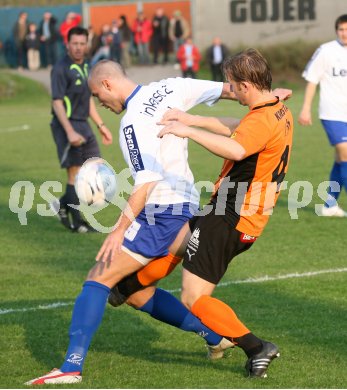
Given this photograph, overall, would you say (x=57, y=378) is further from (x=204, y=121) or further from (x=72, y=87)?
(x=72, y=87)

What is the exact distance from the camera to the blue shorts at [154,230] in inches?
247

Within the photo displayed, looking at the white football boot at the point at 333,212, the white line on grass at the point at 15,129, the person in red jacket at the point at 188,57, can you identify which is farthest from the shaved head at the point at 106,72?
the person in red jacket at the point at 188,57

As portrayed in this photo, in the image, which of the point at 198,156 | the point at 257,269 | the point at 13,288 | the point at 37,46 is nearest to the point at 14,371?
the point at 13,288

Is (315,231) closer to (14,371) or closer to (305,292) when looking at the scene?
(305,292)

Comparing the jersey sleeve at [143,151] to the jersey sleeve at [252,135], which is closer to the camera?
the jersey sleeve at [252,135]

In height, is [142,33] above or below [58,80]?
below

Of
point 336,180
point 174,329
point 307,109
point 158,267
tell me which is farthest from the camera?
point 336,180

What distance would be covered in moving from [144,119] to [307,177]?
33.0 ft

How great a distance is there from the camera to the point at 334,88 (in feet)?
39.6

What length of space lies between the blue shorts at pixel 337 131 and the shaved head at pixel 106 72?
5858 mm

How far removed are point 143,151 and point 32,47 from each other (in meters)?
37.7

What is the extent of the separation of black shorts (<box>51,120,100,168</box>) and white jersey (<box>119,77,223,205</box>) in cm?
532

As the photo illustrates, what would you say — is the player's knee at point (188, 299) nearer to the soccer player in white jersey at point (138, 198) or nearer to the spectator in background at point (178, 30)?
the soccer player in white jersey at point (138, 198)

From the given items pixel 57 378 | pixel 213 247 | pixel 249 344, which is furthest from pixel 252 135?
pixel 57 378
